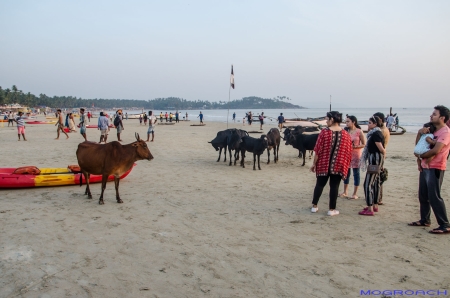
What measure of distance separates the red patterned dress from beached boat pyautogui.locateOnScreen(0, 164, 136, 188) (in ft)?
15.4

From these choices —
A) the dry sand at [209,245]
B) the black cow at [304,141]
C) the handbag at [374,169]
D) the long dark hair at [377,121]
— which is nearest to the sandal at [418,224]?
the dry sand at [209,245]

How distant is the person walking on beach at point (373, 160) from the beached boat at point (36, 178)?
5533mm

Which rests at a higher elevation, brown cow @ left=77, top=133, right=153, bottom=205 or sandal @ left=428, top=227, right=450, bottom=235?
brown cow @ left=77, top=133, right=153, bottom=205

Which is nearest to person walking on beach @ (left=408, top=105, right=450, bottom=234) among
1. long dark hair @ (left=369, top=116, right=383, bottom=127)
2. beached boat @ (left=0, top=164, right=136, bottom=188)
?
long dark hair @ (left=369, top=116, right=383, bottom=127)

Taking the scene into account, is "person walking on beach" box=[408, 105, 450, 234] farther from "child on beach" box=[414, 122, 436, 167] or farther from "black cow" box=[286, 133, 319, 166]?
"black cow" box=[286, 133, 319, 166]

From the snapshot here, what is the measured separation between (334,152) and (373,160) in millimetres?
967

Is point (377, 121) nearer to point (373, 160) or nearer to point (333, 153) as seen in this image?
point (373, 160)

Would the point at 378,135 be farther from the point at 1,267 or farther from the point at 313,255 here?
the point at 1,267

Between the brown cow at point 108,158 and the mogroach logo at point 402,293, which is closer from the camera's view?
the mogroach logo at point 402,293

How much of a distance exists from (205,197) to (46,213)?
352 cm

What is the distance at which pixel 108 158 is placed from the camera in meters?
7.79

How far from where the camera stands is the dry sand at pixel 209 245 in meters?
4.23

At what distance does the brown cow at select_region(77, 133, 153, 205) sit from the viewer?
7.79 metres

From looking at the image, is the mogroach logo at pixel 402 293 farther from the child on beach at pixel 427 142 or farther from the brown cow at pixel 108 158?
the brown cow at pixel 108 158
